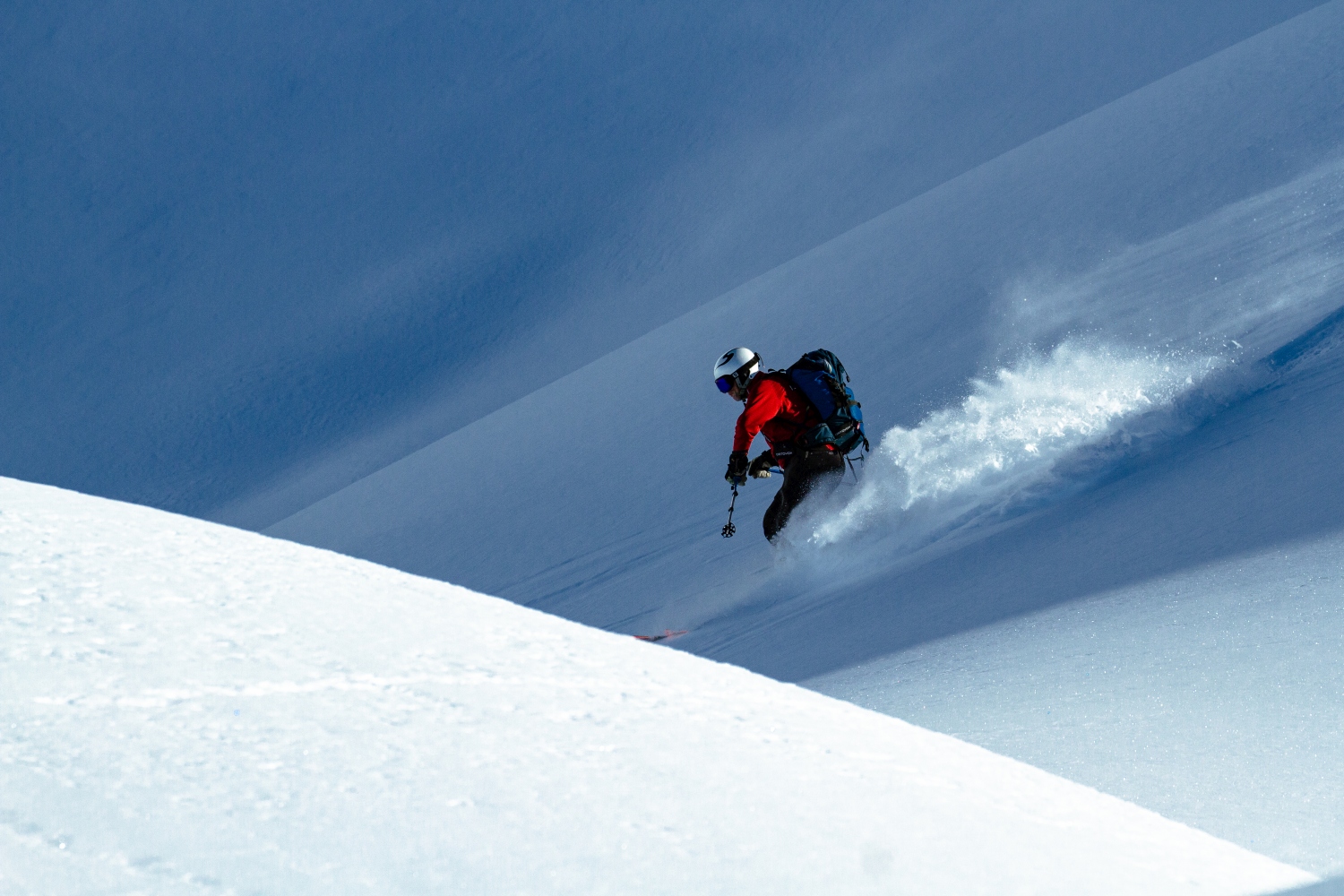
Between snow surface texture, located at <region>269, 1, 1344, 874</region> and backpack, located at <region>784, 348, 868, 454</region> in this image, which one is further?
backpack, located at <region>784, 348, 868, 454</region>

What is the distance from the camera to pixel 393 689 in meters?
1.83

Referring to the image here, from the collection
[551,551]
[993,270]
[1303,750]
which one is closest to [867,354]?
[993,270]

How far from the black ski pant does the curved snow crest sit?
678 millimetres

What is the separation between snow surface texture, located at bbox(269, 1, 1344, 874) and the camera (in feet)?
11.0

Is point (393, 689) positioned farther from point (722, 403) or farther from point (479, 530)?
point (722, 403)

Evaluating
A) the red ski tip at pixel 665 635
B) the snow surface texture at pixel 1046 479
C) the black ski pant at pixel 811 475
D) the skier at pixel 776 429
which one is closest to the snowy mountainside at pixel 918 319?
the snow surface texture at pixel 1046 479

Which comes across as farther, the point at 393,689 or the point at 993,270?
the point at 993,270

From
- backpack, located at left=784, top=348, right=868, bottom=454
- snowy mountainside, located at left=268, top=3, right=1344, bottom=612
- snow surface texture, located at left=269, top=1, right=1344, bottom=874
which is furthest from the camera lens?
snowy mountainside, located at left=268, top=3, right=1344, bottom=612

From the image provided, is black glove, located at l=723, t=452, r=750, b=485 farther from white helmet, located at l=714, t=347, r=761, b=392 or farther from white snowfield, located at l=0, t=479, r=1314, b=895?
white snowfield, located at l=0, t=479, r=1314, b=895

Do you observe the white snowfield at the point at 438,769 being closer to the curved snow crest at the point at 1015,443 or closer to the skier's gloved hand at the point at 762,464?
the skier's gloved hand at the point at 762,464

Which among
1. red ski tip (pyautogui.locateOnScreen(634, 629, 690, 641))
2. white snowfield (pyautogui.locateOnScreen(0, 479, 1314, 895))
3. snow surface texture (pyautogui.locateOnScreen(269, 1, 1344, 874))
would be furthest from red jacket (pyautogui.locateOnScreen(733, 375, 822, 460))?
white snowfield (pyautogui.locateOnScreen(0, 479, 1314, 895))

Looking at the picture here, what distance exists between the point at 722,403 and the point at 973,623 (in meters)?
11.0

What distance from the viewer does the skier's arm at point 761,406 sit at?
6.21 metres

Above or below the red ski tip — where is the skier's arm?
above
